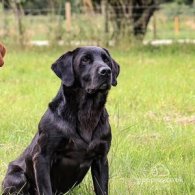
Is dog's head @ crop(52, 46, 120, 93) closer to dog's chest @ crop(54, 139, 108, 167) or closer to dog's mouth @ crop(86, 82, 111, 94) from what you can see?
dog's mouth @ crop(86, 82, 111, 94)

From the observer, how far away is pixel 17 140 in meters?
7.42

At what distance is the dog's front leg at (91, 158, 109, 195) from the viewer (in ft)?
16.3

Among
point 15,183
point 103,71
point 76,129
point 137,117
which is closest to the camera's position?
point 103,71

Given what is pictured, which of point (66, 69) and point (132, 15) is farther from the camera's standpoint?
point (132, 15)

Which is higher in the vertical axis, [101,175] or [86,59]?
[86,59]

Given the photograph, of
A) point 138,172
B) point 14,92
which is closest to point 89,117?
point 138,172

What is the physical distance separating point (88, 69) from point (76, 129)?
0.45 m

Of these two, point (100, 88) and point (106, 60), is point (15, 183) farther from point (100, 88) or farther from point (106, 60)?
point (106, 60)

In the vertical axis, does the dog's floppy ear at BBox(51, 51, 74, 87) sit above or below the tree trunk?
above

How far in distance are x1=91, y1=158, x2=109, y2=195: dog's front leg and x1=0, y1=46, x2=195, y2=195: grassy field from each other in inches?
16.1

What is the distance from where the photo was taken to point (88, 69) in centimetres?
488

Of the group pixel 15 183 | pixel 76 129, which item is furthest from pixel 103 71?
pixel 15 183

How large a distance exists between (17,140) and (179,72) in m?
6.98

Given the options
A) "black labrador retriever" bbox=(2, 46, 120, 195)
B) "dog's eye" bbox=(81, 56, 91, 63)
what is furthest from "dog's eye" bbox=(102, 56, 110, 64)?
"dog's eye" bbox=(81, 56, 91, 63)
